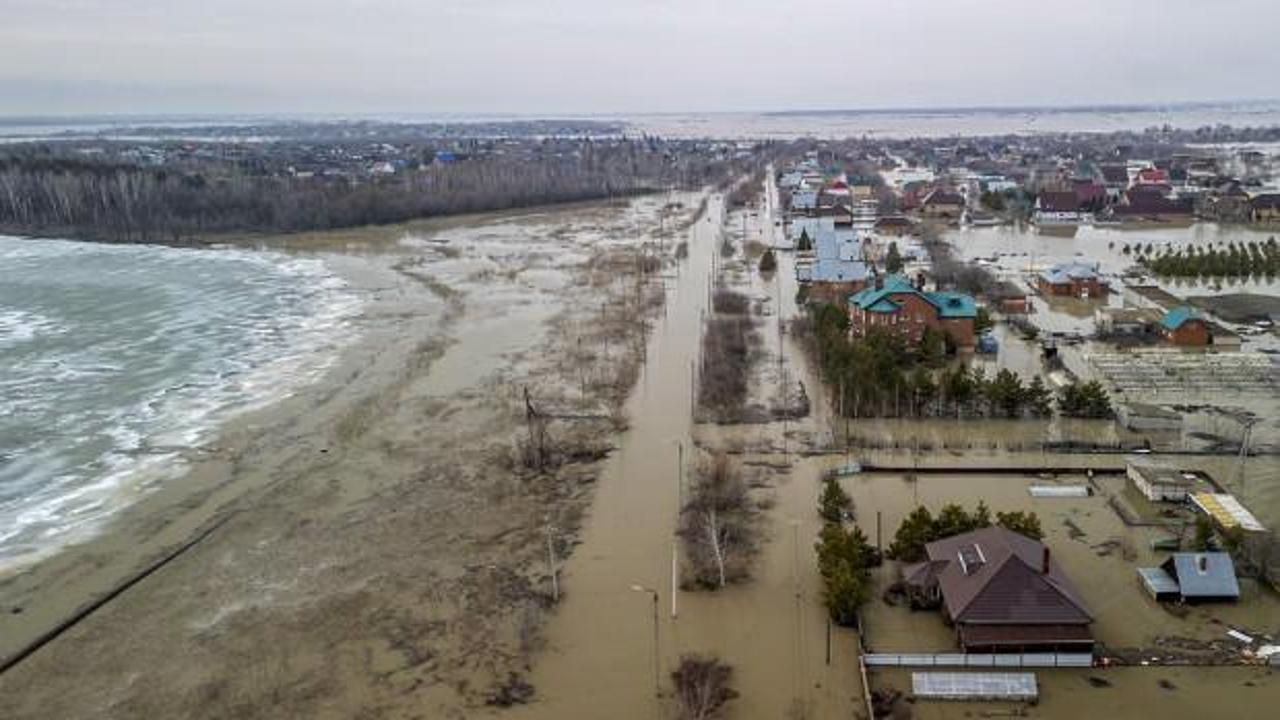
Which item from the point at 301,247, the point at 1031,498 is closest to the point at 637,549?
the point at 1031,498

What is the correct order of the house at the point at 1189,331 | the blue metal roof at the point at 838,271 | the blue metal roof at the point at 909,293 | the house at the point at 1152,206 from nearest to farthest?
the blue metal roof at the point at 909,293, the house at the point at 1189,331, the blue metal roof at the point at 838,271, the house at the point at 1152,206

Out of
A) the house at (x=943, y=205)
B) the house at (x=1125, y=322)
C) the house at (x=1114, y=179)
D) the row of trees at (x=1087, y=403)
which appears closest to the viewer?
the row of trees at (x=1087, y=403)

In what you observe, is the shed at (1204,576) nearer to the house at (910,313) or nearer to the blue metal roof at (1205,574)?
the blue metal roof at (1205,574)

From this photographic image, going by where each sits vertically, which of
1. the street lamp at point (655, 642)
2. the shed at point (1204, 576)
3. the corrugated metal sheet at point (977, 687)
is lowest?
the street lamp at point (655, 642)

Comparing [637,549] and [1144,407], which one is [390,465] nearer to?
[637,549]

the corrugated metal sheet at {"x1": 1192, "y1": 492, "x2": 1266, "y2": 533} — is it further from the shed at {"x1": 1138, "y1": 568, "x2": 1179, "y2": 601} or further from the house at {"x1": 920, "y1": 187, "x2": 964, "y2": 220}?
the house at {"x1": 920, "y1": 187, "x2": 964, "y2": 220}

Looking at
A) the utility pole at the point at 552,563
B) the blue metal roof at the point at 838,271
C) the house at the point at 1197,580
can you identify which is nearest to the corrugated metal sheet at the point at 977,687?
the house at the point at 1197,580

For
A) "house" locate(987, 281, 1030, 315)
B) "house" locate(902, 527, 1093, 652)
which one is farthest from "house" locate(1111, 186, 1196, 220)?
"house" locate(902, 527, 1093, 652)
